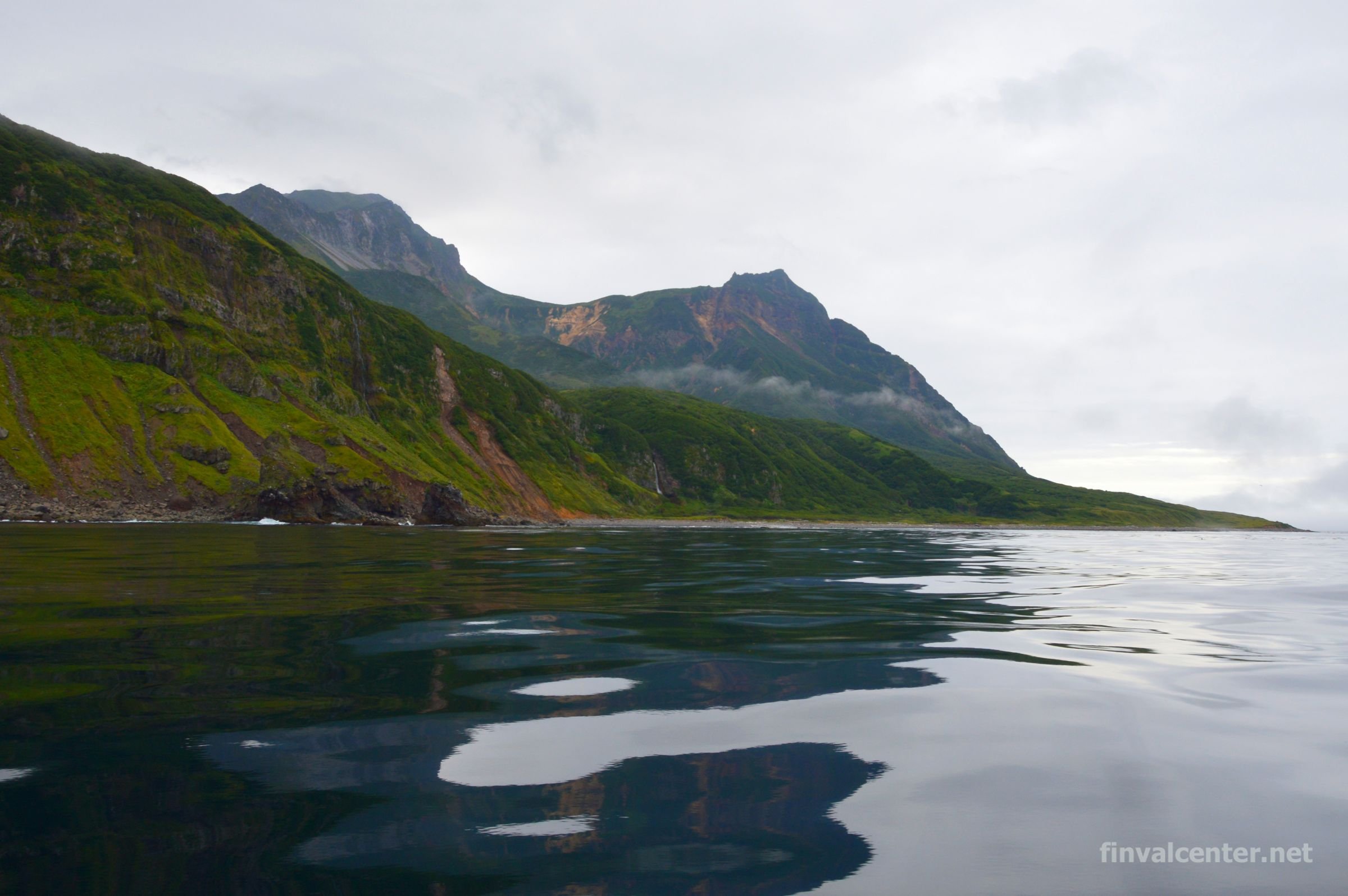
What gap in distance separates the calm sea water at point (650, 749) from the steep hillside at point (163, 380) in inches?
4441

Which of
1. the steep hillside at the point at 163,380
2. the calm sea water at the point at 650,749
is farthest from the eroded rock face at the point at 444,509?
the calm sea water at the point at 650,749

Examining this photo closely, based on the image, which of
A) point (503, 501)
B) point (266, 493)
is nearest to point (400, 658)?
point (266, 493)

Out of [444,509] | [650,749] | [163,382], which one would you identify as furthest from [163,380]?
[650,749]

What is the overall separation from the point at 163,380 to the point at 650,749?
171756mm

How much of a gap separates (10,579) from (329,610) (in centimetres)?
1437

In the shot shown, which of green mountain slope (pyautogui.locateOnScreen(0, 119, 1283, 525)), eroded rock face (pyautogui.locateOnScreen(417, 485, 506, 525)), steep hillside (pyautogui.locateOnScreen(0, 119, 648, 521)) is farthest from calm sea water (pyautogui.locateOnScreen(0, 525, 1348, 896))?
eroded rock face (pyautogui.locateOnScreen(417, 485, 506, 525))

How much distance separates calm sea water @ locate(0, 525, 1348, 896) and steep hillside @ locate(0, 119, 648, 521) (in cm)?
11281

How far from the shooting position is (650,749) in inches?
332

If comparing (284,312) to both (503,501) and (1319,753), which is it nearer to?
(503,501)

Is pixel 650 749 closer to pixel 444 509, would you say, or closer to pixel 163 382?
pixel 444 509

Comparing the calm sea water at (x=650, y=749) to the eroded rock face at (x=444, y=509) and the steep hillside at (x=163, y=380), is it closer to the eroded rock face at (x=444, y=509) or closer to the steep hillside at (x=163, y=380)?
the steep hillside at (x=163, y=380)

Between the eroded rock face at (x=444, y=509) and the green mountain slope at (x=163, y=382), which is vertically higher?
the green mountain slope at (x=163, y=382)

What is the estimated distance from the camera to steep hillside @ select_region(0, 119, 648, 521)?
121m

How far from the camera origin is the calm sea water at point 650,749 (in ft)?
17.8
